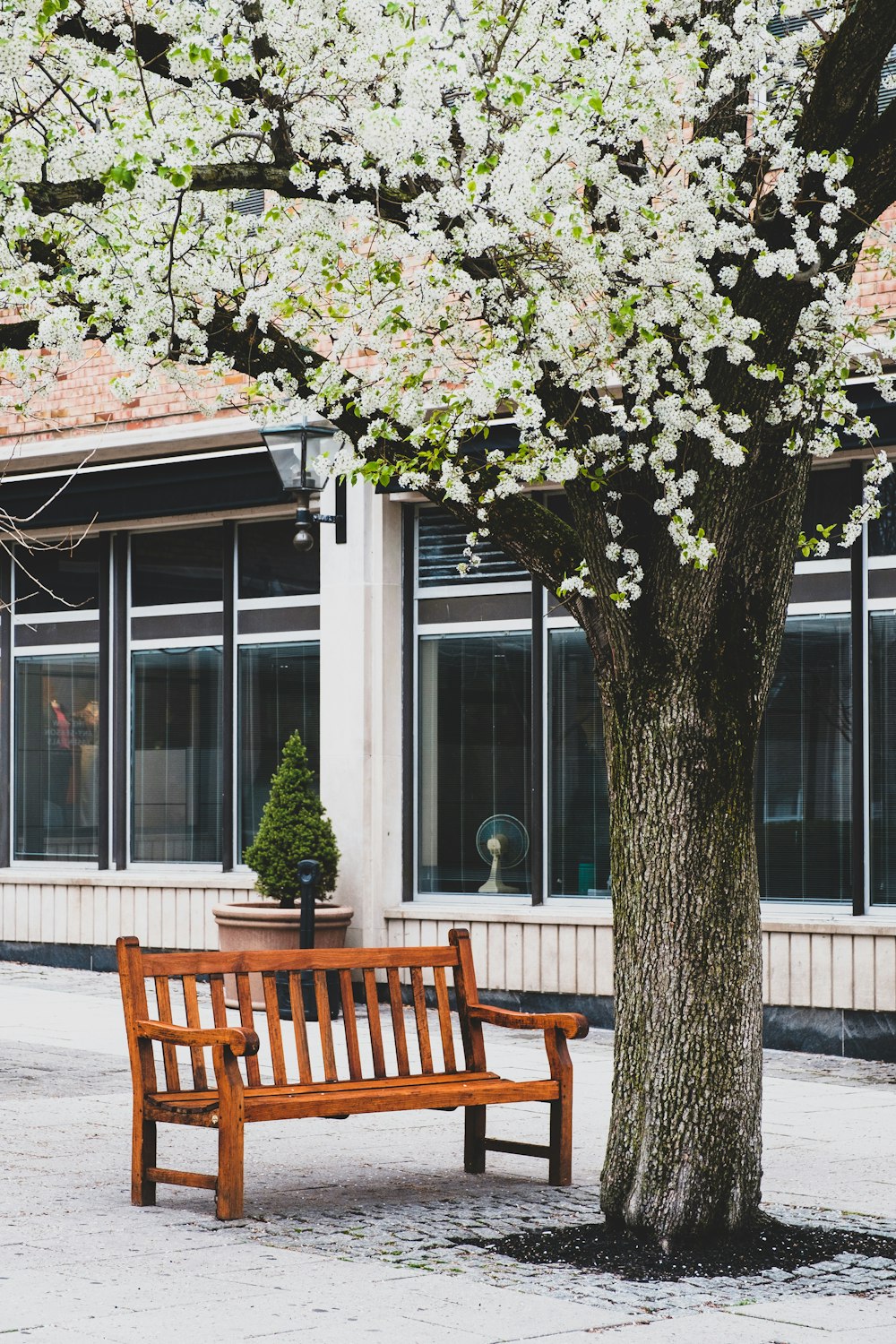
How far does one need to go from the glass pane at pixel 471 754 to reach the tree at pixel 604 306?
7212mm

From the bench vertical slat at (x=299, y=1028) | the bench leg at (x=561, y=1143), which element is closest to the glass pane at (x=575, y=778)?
the bench leg at (x=561, y=1143)

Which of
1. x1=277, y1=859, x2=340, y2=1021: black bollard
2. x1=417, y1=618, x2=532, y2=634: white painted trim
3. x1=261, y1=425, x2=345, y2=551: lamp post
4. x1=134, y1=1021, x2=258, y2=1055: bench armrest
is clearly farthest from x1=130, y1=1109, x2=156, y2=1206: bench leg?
x1=417, y1=618, x2=532, y2=634: white painted trim

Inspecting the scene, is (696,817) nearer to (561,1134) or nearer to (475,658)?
(561,1134)

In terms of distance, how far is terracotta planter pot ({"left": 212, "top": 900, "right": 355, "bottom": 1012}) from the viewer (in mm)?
13703

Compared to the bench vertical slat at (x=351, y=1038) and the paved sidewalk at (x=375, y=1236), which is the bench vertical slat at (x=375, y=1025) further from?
the paved sidewalk at (x=375, y=1236)

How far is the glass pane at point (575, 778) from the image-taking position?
13789mm

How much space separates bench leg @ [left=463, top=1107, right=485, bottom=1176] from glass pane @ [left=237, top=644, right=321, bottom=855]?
7.56 metres

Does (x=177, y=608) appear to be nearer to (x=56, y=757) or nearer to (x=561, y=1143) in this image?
(x=56, y=757)

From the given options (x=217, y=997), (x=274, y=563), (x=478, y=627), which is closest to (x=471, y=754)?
(x=478, y=627)

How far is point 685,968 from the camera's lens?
6504mm

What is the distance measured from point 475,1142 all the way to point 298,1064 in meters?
0.88

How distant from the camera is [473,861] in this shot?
14531mm

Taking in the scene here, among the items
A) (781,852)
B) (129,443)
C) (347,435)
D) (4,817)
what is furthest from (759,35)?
(4,817)

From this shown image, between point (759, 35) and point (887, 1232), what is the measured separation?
4.49 meters
